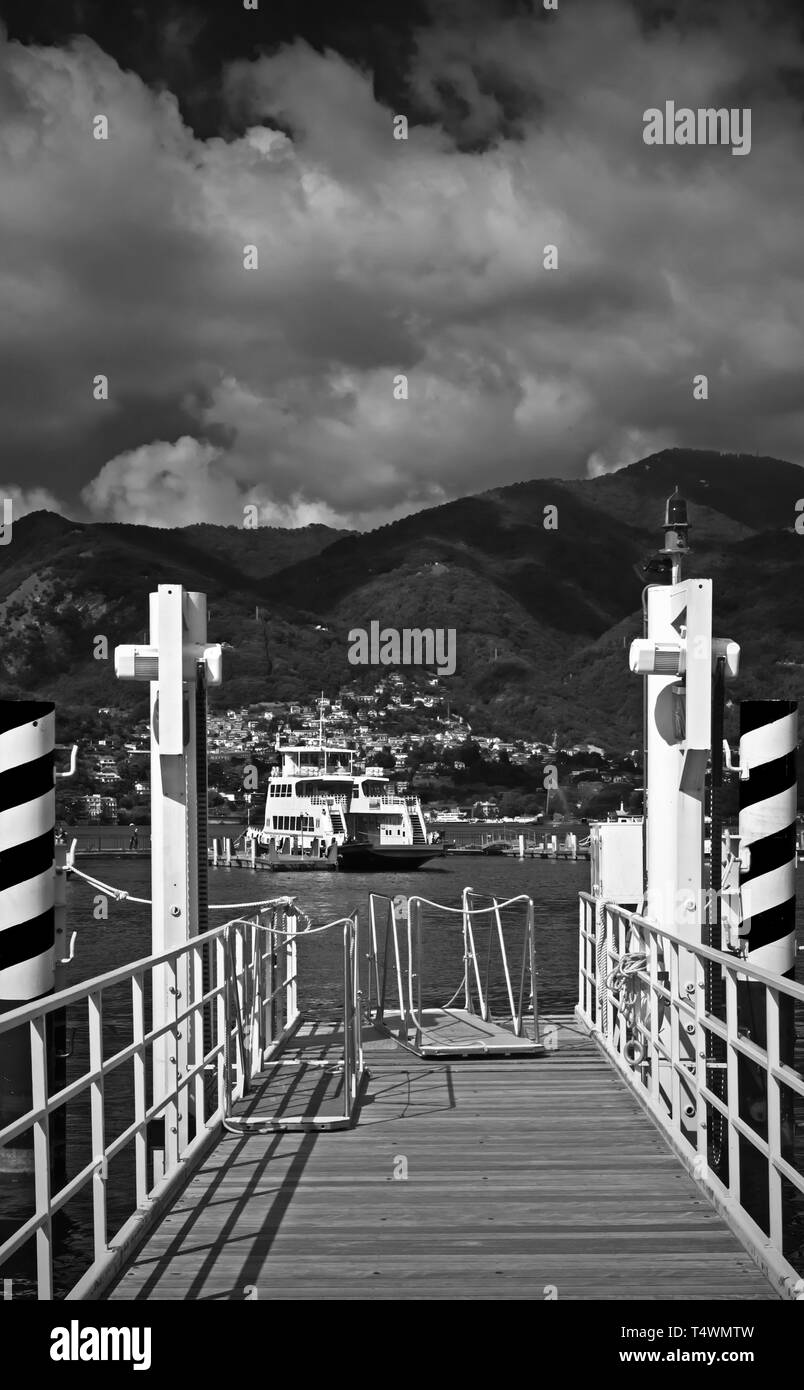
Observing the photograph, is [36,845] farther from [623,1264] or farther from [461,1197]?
[623,1264]

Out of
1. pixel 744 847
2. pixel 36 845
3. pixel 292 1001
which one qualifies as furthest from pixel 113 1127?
pixel 744 847

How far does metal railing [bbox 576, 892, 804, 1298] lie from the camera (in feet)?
16.8

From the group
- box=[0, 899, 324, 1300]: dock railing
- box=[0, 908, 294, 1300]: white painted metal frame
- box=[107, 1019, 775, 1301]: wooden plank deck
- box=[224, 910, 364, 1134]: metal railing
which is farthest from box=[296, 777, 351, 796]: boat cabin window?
box=[107, 1019, 775, 1301]: wooden plank deck

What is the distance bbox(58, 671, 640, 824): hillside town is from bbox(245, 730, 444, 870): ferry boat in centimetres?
3240

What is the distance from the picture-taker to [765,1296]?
4.88 m

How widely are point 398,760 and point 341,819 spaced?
65949 millimetres

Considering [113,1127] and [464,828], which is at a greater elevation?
[113,1127]

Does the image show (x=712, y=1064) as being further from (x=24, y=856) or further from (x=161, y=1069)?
(x=24, y=856)

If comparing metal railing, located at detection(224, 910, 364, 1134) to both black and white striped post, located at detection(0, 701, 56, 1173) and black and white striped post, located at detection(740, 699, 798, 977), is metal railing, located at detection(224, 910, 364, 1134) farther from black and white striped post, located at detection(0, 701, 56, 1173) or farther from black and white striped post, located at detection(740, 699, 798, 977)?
black and white striped post, located at detection(740, 699, 798, 977)

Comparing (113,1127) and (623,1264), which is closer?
(623,1264)

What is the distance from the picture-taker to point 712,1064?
8.43 m

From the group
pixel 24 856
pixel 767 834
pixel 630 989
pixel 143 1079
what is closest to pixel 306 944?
pixel 630 989
